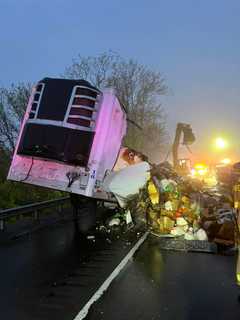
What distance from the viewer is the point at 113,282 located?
8594mm

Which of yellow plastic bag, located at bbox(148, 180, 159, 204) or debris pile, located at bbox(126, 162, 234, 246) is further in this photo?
yellow plastic bag, located at bbox(148, 180, 159, 204)

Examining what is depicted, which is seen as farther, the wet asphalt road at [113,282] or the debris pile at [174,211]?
the debris pile at [174,211]

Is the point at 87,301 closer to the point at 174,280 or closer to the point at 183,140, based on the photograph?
the point at 174,280

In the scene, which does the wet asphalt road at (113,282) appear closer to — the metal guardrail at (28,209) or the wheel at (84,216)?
the metal guardrail at (28,209)

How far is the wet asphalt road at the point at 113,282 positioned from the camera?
689 centimetres

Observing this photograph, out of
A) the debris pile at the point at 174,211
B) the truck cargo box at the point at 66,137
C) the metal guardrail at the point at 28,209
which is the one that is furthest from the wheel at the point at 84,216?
the truck cargo box at the point at 66,137

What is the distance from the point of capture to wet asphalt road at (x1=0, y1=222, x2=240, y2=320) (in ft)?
22.6

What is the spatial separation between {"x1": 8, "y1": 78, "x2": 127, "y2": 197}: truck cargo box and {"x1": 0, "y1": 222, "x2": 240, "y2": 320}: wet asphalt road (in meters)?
1.64

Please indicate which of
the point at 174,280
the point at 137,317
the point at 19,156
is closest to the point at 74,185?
the point at 19,156

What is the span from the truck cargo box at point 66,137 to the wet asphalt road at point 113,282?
5.39 ft

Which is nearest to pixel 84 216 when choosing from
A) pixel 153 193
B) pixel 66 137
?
pixel 153 193

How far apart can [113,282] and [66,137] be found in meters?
4.94

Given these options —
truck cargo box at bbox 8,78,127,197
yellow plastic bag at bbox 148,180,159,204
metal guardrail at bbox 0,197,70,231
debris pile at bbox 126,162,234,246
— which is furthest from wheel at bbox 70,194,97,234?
truck cargo box at bbox 8,78,127,197

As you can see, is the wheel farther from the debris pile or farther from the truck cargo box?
the truck cargo box
